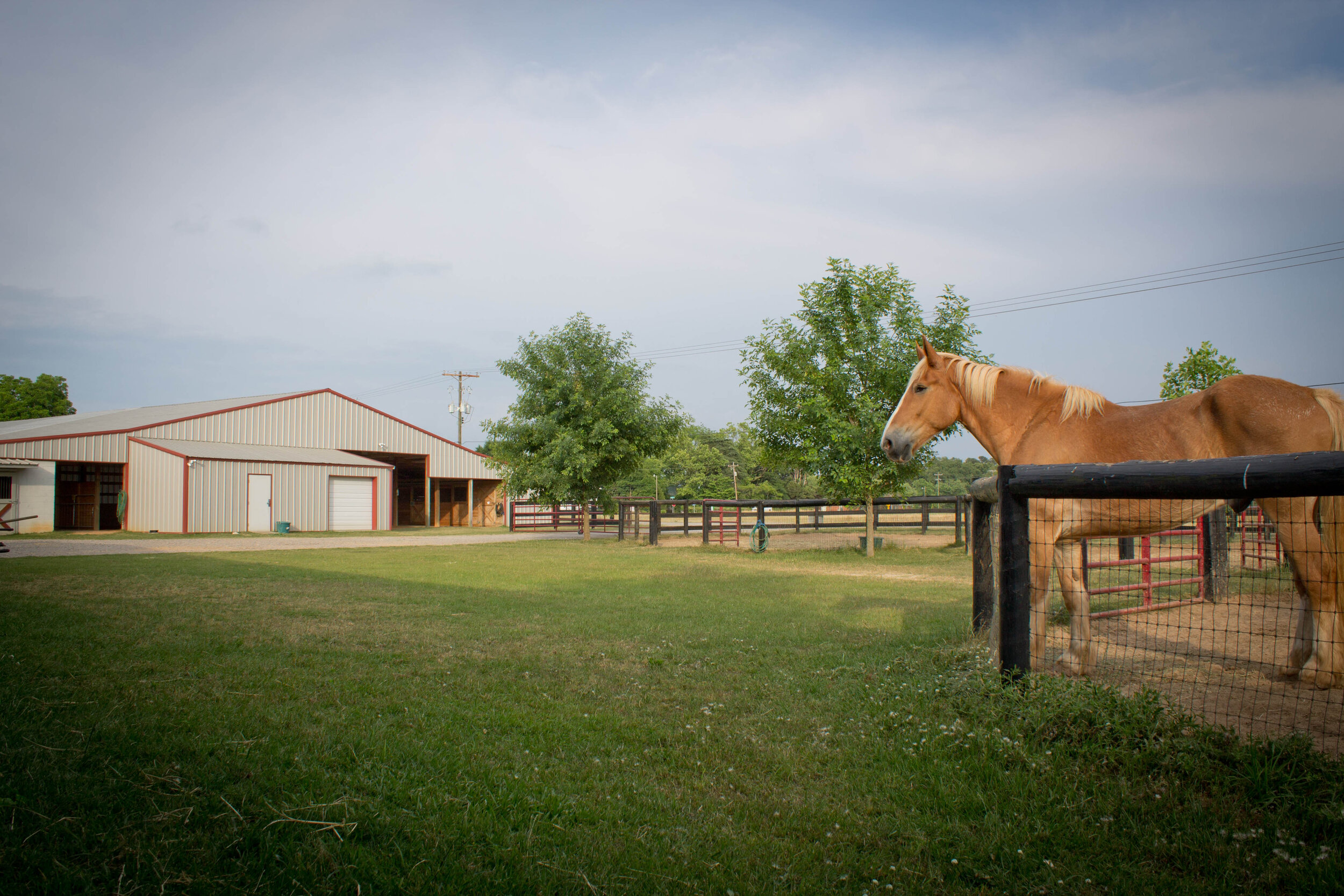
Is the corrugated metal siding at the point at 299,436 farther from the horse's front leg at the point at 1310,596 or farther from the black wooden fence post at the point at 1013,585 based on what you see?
the horse's front leg at the point at 1310,596

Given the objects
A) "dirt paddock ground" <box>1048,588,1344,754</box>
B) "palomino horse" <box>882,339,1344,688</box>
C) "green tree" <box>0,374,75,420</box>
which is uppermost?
"green tree" <box>0,374,75,420</box>

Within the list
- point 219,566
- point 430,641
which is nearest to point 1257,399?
point 430,641

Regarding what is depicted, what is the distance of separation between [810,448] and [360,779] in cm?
1386

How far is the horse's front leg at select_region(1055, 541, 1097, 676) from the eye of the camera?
454 centimetres

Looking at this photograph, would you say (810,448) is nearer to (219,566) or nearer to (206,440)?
(219,566)

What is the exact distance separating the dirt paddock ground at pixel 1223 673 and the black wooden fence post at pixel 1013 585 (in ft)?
2.18

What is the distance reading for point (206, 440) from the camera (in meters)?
29.6

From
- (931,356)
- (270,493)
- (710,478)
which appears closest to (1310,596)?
(931,356)

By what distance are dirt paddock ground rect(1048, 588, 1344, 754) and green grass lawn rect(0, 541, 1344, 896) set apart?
582mm

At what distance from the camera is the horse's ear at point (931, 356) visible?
523cm

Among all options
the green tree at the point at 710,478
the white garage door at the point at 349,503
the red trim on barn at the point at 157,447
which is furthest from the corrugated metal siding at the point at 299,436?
the green tree at the point at 710,478

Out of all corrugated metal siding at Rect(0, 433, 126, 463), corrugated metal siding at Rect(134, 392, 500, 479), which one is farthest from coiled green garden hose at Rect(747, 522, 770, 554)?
corrugated metal siding at Rect(0, 433, 126, 463)

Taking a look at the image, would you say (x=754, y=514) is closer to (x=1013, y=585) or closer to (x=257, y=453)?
(x=1013, y=585)

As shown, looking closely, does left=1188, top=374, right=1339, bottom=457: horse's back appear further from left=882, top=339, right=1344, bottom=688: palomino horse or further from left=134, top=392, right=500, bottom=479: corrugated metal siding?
left=134, top=392, right=500, bottom=479: corrugated metal siding
